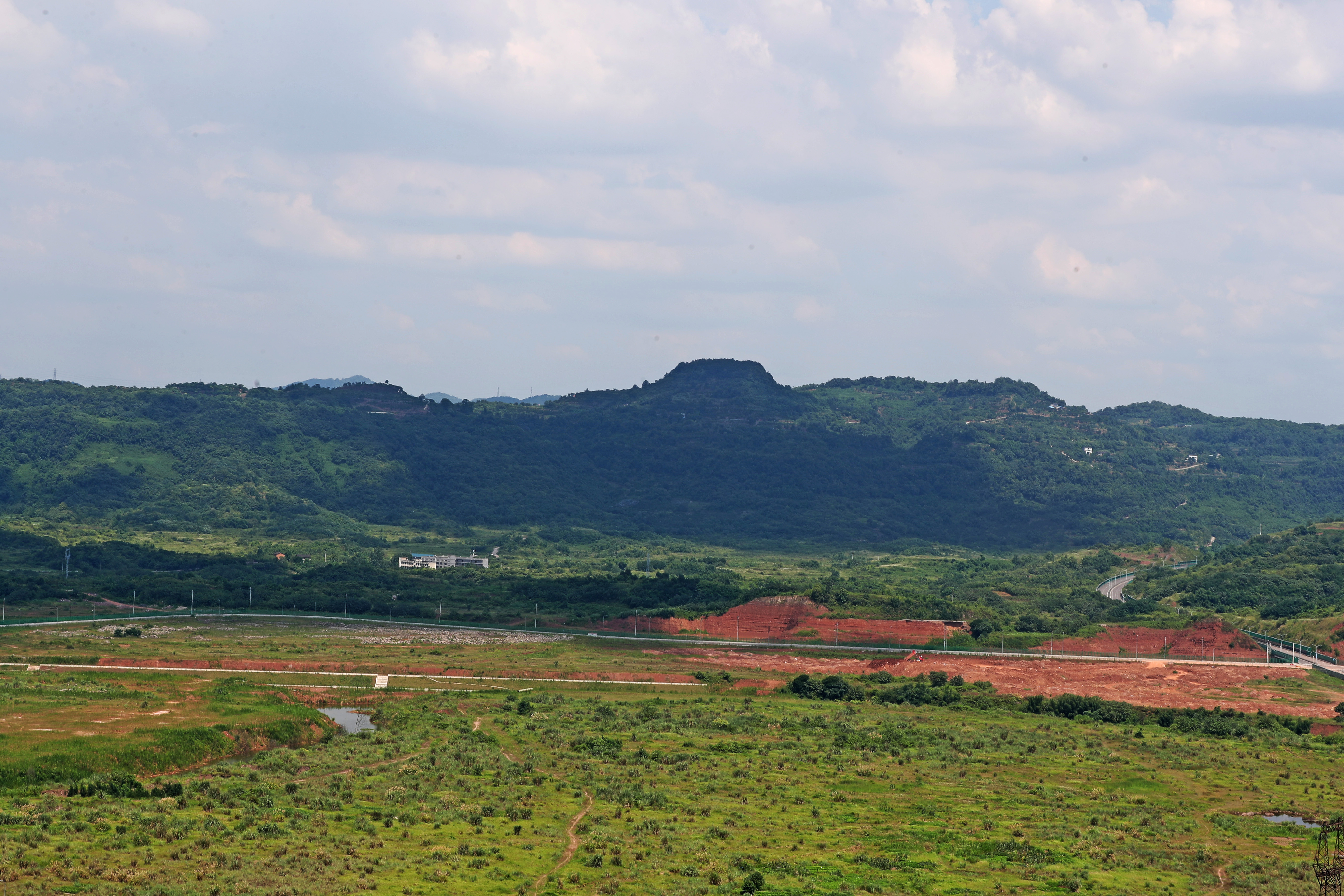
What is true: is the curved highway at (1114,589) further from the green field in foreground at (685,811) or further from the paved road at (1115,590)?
the green field in foreground at (685,811)

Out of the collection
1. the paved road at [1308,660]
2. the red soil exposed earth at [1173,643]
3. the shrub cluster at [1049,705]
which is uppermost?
the red soil exposed earth at [1173,643]

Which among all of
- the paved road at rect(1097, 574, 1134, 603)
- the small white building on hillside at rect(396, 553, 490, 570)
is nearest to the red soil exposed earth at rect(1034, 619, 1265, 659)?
the paved road at rect(1097, 574, 1134, 603)

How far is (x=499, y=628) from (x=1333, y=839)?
92.6 meters

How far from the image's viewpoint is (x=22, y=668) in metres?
87.7

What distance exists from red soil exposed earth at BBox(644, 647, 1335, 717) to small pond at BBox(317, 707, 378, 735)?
96.1 ft

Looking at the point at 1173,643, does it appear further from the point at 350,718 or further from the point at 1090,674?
the point at 350,718

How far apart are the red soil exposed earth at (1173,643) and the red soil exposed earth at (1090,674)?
575 cm

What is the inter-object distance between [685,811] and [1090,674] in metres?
61.1

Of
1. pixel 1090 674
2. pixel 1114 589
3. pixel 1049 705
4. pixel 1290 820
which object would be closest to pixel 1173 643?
pixel 1090 674

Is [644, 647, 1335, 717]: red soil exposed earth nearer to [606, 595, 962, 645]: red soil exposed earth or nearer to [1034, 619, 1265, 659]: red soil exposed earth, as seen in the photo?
[1034, 619, 1265, 659]: red soil exposed earth

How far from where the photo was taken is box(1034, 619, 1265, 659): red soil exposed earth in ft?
389

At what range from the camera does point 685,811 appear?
54.7 m

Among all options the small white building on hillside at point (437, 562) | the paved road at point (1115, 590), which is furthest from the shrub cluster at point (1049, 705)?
the small white building on hillside at point (437, 562)

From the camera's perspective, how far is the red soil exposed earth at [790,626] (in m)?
126
